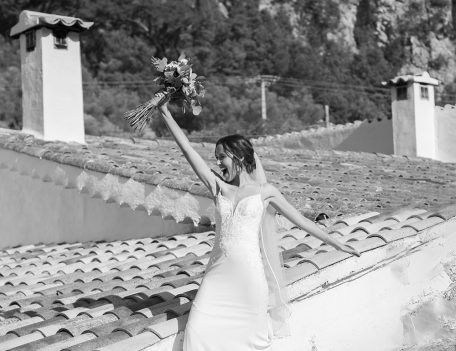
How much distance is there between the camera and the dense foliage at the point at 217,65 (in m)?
31.3

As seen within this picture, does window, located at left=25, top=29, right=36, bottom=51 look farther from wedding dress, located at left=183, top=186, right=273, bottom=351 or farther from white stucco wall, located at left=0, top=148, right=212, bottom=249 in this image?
wedding dress, located at left=183, top=186, right=273, bottom=351

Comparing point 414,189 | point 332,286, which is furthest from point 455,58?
point 332,286

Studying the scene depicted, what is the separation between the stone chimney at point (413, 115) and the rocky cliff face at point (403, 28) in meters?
40.0

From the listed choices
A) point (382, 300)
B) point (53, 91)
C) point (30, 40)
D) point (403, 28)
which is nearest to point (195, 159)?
point (382, 300)

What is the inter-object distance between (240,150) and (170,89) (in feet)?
1.44

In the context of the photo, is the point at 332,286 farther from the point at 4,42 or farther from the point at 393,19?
the point at 393,19

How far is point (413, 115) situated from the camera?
12.9m

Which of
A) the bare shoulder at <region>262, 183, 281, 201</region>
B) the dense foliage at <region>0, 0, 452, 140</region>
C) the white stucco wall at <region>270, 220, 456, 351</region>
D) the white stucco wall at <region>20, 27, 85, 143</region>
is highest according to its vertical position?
the dense foliage at <region>0, 0, 452, 140</region>

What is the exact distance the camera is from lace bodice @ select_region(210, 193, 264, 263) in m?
3.04

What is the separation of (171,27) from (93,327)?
36786mm

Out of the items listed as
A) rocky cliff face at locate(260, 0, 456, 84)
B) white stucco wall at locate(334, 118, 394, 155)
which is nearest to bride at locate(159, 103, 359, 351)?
white stucco wall at locate(334, 118, 394, 155)

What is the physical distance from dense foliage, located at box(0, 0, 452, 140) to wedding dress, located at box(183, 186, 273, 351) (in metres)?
24.0

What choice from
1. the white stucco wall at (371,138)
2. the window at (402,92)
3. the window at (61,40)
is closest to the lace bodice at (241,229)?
the window at (61,40)

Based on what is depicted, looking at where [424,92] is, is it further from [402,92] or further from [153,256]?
[153,256]
